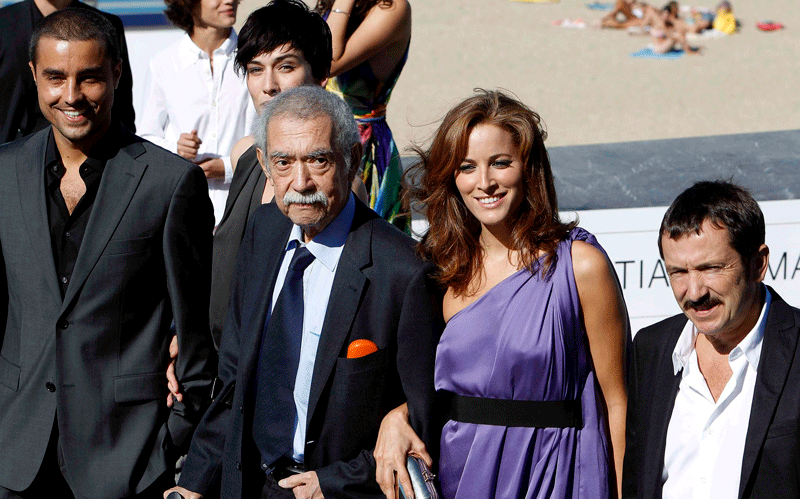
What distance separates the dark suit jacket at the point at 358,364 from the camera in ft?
8.30

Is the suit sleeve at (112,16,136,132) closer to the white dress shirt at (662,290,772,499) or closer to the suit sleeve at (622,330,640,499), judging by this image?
the suit sleeve at (622,330,640,499)

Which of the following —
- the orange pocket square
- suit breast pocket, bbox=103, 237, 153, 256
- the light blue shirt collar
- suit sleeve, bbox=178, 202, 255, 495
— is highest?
the light blue shirt collar

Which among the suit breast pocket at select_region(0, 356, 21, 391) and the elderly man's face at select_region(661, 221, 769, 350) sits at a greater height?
the elderly man's face at select_region(661, 221, 769, 350)

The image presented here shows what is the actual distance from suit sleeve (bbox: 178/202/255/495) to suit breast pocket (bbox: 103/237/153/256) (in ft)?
1.06

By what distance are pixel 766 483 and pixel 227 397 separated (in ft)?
4.63

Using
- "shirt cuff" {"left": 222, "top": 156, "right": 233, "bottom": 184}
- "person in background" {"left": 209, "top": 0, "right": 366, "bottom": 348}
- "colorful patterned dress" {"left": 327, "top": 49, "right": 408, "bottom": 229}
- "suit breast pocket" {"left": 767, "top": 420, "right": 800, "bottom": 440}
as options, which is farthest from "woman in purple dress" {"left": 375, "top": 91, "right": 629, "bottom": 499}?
"shirt cuff" {"left": 222, "top": 156, "right": 233, "bottom": 184}

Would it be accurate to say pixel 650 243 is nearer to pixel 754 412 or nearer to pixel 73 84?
pixel 754 412

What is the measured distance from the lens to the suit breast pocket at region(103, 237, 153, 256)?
2893mm

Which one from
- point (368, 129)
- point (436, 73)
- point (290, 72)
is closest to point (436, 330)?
point (290, 72)

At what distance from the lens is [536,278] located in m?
2.64

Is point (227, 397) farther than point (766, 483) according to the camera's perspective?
Yes

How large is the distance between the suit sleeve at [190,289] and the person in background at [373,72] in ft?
3.17

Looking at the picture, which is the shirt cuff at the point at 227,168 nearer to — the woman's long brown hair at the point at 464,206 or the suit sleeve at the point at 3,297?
the suit sleeve at the point at 3,297

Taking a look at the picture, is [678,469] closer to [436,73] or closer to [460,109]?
[460,109]
